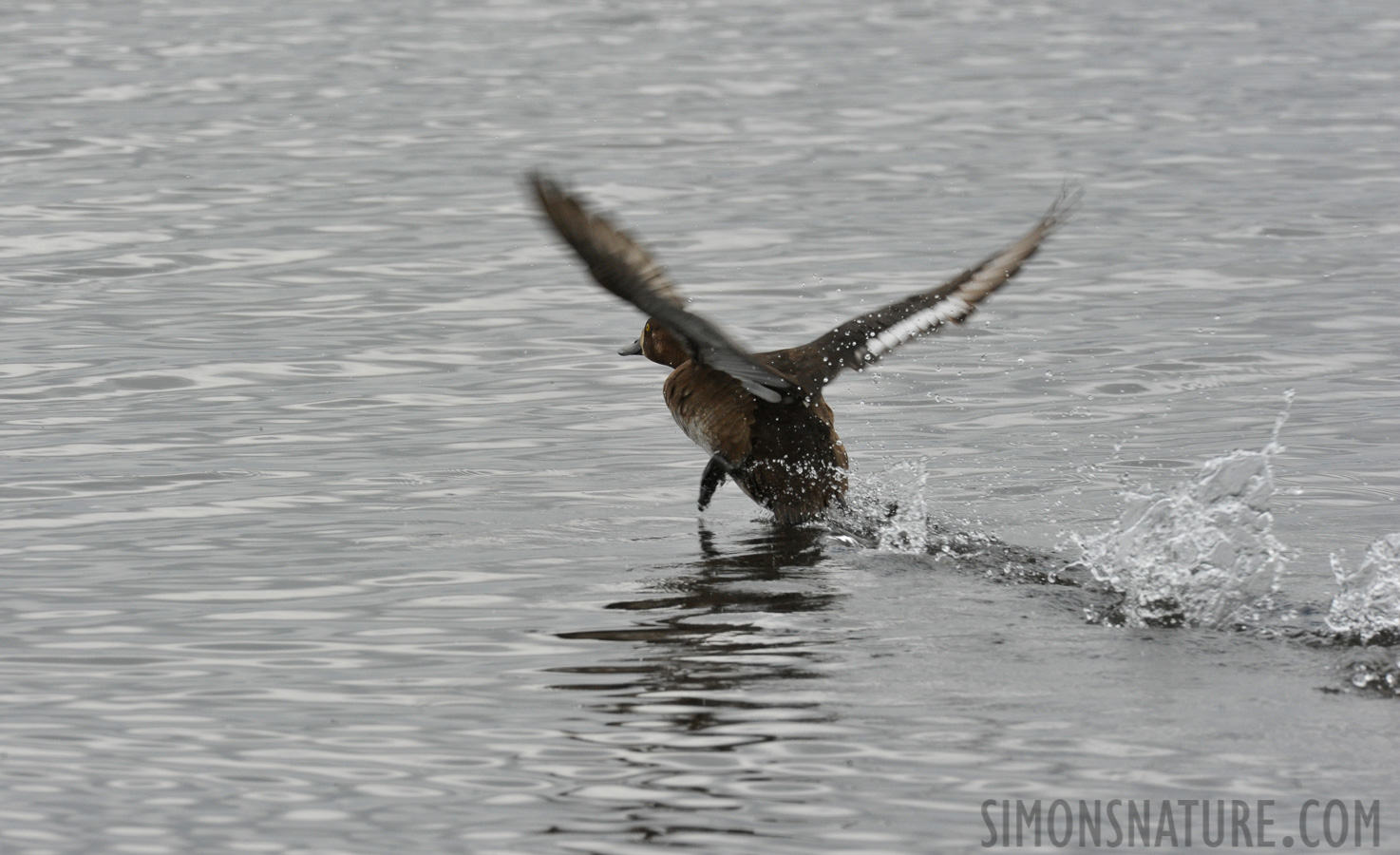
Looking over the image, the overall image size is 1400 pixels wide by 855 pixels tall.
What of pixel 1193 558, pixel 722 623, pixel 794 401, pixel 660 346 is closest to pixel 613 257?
pixel 722 623

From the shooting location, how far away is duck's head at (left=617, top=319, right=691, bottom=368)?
379 inches

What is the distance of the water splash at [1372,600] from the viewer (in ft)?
22.0

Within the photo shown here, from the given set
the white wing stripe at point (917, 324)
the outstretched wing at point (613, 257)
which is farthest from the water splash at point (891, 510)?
the outstretched wing at point (613, 257)

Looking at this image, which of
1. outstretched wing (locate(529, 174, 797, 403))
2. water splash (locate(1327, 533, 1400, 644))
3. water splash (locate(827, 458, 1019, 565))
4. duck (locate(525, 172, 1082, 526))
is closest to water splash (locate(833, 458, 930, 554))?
water splash (locate(827, 458, 1019, 565))

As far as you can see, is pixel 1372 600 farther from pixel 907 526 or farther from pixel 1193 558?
pixel 907 526

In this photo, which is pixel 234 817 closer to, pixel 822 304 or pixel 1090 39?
pixel 822 304

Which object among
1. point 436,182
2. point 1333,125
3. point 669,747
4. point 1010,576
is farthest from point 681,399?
point 1333,125

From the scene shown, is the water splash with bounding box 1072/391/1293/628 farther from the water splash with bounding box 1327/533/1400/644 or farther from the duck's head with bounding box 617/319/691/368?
the duck's head with bounding box 617/319/691/368

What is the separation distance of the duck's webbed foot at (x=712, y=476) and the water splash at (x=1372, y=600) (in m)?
2.50

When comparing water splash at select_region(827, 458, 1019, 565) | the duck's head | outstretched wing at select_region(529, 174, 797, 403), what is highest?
outstretched wing at select_region(529, 174, 797, 403)

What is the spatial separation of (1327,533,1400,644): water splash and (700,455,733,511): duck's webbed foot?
2.50 meters

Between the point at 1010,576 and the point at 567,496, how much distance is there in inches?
85.0

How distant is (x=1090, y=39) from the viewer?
89.6ft

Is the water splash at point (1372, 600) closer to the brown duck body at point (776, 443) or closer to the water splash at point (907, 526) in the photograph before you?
the water splash at point (907, 526)
